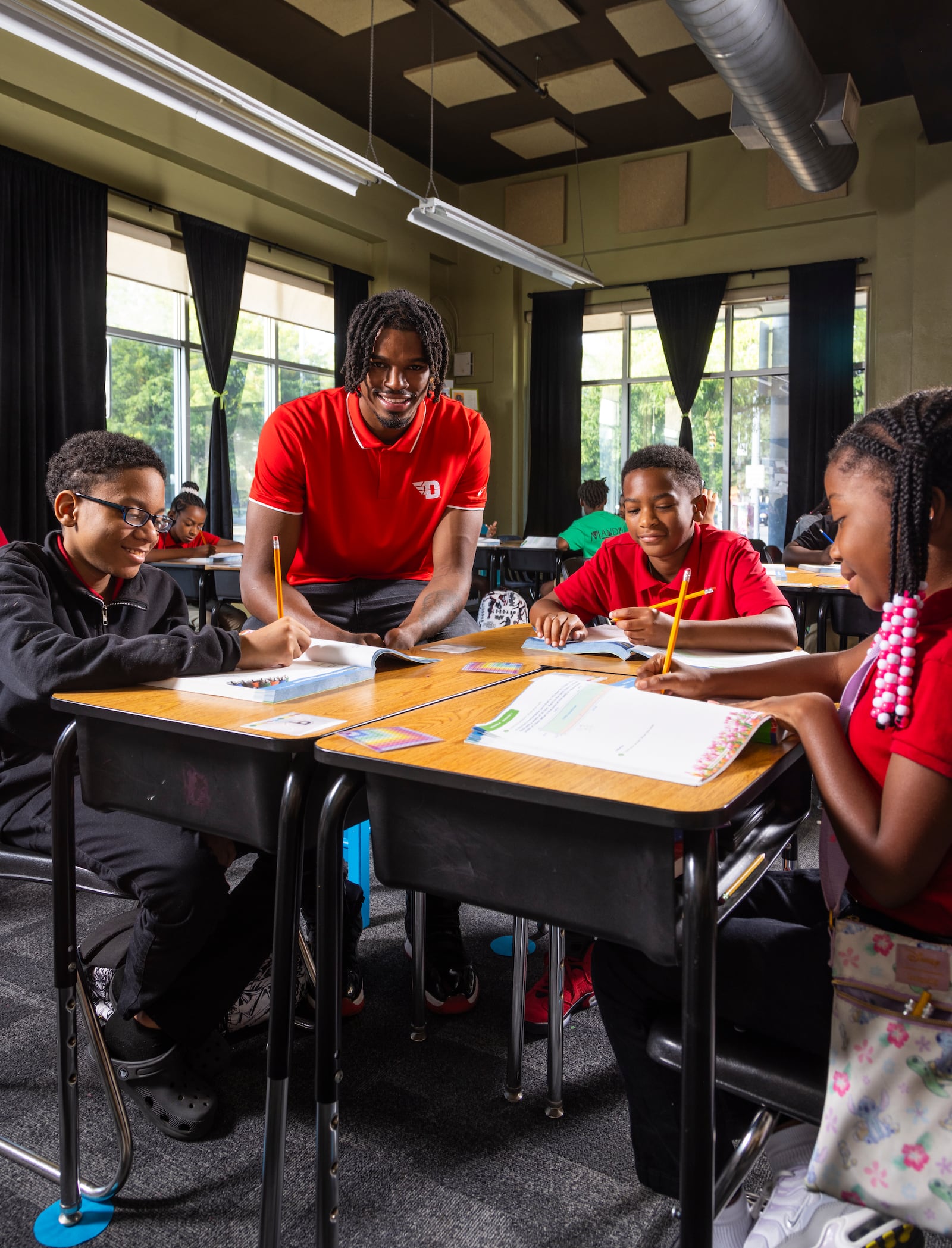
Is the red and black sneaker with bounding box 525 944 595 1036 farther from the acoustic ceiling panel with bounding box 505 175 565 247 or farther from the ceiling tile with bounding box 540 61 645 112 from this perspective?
the acoustic ceiling panel with bounding box 505 175 565 247

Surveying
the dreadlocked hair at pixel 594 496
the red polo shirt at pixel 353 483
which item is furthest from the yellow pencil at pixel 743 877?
the dreadlocked hair at pixel 594 496

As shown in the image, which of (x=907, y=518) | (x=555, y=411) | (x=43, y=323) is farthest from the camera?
(x=555, y=411)

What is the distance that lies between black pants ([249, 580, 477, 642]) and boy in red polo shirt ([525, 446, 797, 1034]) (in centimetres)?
32

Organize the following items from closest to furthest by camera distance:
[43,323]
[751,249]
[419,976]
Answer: [419,976] → [43,323] → [751,249]

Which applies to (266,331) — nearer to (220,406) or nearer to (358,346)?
(220,406)

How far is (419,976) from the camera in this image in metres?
1.69

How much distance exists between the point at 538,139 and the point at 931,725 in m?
7.90

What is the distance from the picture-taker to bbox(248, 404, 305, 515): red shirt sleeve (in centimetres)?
206

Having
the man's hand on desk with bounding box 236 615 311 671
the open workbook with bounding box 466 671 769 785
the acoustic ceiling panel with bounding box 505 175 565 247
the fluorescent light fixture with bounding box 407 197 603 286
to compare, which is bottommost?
the open workbook with bounding box 466 671 769 785

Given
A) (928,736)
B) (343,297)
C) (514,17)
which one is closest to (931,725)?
(928,736)

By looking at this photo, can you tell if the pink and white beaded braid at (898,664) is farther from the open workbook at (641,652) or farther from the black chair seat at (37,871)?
the black chair seat at (37,871)

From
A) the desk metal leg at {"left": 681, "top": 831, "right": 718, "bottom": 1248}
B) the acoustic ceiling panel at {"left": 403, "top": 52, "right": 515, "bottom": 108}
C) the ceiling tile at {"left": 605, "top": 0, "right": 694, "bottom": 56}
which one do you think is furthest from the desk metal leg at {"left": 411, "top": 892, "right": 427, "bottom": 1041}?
the acoustic ceiling panel at {"left": 403, "top": 52, "right": 515, "bottom": 108}

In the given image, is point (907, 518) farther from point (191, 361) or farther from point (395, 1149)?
point (191, 361)

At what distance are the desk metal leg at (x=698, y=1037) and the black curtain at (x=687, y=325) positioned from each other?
24.8ft
